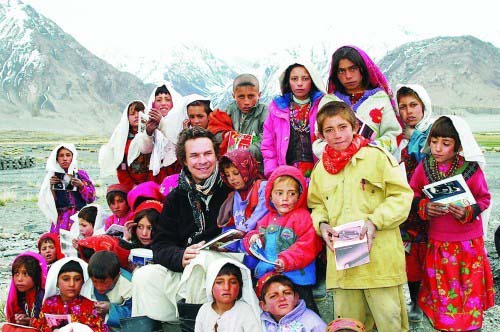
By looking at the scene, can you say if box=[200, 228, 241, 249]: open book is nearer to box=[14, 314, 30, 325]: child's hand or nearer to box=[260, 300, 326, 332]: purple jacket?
box=[260, 300, 326, 332]: purple jacket

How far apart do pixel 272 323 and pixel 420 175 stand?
5.54 ft

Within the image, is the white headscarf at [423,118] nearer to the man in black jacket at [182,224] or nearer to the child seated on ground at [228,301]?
the man in black jacket at [182,224]

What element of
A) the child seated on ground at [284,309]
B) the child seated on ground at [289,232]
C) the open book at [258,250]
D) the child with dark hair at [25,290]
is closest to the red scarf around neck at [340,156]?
the child seated on ground at [289,232]

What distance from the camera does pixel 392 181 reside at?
389 cm

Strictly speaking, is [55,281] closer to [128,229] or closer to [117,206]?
[128,229]

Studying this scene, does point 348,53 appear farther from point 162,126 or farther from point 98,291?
point 98,291

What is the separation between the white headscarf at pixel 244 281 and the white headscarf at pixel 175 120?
2404 mm

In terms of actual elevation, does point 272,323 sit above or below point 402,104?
below

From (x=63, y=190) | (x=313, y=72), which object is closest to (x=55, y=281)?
(x=313, y=72)

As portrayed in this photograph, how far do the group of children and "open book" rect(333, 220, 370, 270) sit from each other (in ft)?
0.14

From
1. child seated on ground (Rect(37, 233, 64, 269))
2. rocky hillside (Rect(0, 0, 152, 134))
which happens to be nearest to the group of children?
child seated on ground (Rect(37, 233, 64, 269))

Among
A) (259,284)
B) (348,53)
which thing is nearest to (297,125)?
(348,53)

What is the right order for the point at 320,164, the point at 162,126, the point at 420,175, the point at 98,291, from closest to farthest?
the point at 320,164 < the point at 420,175 < the point at 98,291 < the point at 162,126

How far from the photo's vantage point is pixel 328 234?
4.00 m
